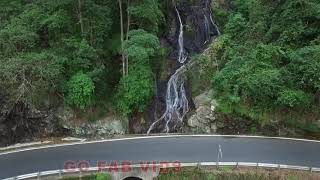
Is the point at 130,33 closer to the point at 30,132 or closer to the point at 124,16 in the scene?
the point at 124,16

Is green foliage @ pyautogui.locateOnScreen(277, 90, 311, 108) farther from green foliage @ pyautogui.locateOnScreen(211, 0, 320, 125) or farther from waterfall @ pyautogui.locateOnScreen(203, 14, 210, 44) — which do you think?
waterfall @ pyautogui.locateOnScreen(203, 14, 210, 44)

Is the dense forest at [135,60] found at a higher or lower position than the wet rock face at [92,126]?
higher

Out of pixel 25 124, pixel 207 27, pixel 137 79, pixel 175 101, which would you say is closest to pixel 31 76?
pixel 25 124

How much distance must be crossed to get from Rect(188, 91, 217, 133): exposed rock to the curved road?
1.27m

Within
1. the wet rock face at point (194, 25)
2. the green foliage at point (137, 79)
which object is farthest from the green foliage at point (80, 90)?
the wet rock face at point (194, 25)

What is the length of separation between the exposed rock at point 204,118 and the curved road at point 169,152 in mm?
1275

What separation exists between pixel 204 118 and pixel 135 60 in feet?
18.2

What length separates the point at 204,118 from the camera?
2308 cm

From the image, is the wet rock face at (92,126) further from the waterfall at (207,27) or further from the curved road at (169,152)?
the waterfall at (207,27)

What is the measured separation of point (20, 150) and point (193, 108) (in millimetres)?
10147

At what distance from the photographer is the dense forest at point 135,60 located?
2195 centimetres

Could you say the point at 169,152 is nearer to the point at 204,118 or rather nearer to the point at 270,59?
the point at 204,118

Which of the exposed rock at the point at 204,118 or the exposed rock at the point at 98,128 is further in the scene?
the exposed rock at the point at 98,128

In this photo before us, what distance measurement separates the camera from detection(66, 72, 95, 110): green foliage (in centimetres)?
2272
